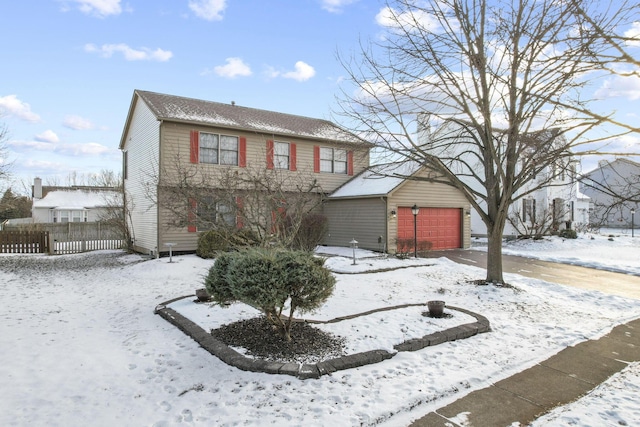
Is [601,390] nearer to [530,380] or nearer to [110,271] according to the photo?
[530,380]

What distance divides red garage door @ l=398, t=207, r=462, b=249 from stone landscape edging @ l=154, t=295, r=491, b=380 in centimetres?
1016

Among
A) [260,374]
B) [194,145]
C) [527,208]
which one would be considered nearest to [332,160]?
[194,145]

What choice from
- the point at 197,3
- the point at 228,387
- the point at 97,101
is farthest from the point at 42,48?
the point at 228,387

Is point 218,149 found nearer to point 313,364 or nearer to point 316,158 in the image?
point 316,158

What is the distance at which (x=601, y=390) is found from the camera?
4055 millimetres

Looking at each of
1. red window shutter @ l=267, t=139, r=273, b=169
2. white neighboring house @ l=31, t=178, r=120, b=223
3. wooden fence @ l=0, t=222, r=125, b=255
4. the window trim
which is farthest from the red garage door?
white neighboring house @ l=31, t=178, r=120, b=223

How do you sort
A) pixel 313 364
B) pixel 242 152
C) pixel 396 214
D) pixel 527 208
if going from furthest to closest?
pixel 527 208
pixel 396 214
pixel 242 152
pixel 313 364

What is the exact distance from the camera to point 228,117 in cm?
1628

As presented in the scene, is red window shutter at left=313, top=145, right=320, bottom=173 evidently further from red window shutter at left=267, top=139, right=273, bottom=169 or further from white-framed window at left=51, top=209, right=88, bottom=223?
white-framed window at left=51, top=209, right=88, bottom=223

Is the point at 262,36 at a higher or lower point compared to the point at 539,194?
higher

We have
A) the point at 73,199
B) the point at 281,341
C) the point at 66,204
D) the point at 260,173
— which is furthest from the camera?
the point at 73,199

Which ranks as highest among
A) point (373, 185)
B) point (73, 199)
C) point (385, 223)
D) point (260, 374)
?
point (73, 199)

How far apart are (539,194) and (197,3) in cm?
2302

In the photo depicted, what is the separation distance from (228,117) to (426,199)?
373 inches
